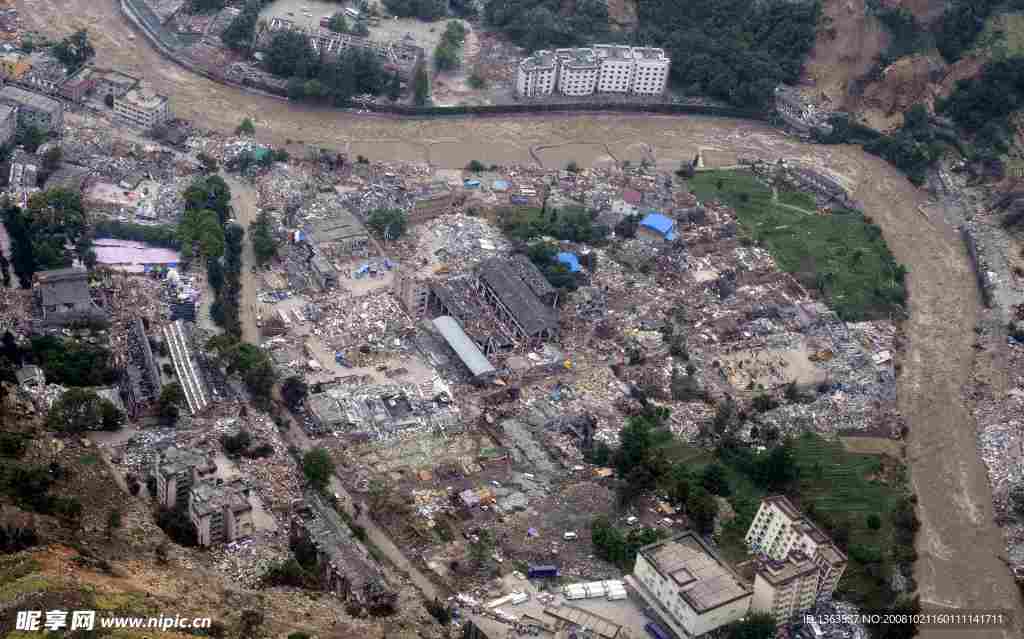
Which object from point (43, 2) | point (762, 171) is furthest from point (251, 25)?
point (762, 171)

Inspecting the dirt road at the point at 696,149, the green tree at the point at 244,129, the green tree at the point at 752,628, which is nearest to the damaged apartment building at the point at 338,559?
the green tree at the point at 752,628

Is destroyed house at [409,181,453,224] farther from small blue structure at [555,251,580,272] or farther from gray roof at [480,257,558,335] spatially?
small blue structure at [555,251,580,272]

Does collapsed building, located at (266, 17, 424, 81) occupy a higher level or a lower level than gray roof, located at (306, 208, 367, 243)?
higher

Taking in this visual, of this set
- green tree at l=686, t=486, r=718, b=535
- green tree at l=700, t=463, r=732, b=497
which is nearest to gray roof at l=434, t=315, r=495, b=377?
green tree at l=700, t=463, r=732, b=497

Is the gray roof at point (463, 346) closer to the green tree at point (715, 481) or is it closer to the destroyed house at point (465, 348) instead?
the destroyed house at point (465, 348)

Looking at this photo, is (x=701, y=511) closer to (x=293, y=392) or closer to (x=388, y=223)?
(x=293, y=392)

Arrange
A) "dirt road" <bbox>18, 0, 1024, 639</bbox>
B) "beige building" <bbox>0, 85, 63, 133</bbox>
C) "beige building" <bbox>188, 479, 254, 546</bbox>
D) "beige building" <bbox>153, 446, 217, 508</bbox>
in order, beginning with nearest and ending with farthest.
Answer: "beige building" <bbox>188, 479, 254, 546</bbox> < "beige building" <bbox>153, 446, 217, 508</bbox> < "dirt road" <bbox>18, 0, 1024, 639</bbox> < "beige building" <bbox>0, 85, 63, 133</bbox>

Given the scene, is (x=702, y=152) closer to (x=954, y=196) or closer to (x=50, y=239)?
(x=954, y=196)
